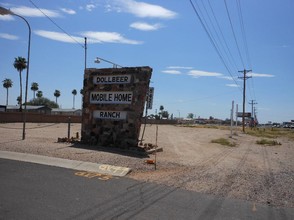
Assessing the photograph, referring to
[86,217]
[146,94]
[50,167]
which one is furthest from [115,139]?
[86,217]

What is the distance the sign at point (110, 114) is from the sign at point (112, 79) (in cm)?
141

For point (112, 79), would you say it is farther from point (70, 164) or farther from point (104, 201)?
point (104, 201)

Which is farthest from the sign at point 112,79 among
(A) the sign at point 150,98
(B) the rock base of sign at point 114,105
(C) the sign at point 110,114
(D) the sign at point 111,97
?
(C) the sign at point 110,114

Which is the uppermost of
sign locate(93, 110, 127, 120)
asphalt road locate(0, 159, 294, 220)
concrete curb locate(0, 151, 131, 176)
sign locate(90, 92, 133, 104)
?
sign locate(90, 92, 133, 104)

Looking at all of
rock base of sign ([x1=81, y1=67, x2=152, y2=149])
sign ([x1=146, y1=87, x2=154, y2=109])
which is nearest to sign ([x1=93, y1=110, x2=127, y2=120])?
rock base of sign ([x1=81, y1=67, x2=152, y2=149])

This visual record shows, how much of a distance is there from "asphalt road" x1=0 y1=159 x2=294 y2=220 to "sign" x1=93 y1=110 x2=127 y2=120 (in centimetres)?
742

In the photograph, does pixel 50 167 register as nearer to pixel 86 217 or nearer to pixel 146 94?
pixel 86 217

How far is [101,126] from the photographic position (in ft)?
58.7

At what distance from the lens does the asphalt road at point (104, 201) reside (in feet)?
21.7

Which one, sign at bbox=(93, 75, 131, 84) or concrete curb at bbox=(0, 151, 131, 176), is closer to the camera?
concrete curb at bbox=(0, 151, 131, 176)

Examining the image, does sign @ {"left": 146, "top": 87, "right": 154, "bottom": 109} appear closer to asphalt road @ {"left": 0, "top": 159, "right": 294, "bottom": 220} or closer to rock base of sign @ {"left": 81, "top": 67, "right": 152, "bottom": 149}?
rock base of sign @ {"left": 81, "top": 67, "right": 152, "bottom": 149}

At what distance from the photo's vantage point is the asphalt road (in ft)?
21.7

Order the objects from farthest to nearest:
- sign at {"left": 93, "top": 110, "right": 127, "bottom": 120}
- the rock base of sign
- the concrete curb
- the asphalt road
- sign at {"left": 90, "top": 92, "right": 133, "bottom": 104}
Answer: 1. sign at {"left": 93, "top": 110, "right": 127, "bottom": 120}
2. sign at {"left": 90, "top": 92, "right": 133, "bottom": 104}
3. the rock base of sign
4. the concrete curb
5. the asphalt road

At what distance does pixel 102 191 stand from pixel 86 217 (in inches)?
79.8
